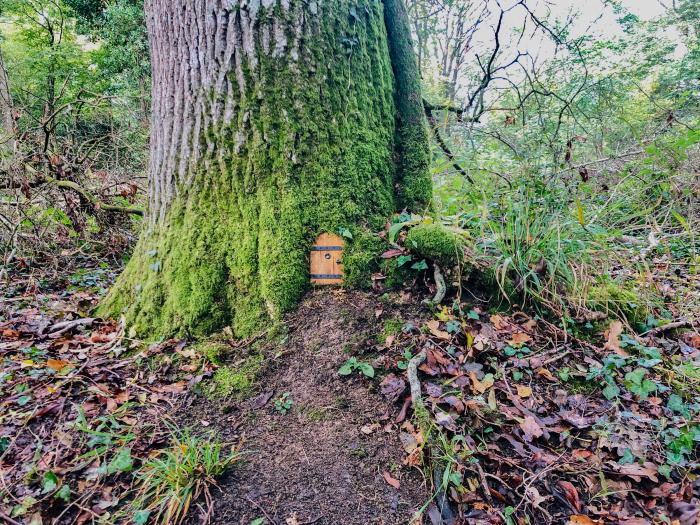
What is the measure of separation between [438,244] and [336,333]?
82cm

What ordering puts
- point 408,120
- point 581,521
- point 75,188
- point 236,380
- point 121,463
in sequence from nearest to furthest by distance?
point 581,521 → point 121,463 → point 236,380 → point 408,120 → point 75,188

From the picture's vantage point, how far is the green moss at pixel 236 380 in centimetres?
193

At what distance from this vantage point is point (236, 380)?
6.52 ft

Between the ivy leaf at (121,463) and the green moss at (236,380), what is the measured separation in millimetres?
436

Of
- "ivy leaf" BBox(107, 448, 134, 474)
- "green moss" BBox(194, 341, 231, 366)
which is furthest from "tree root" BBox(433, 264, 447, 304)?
"ivy leaf" BBox(107, 448, 134, 474)

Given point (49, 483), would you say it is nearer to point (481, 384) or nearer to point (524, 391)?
point (481, 384)

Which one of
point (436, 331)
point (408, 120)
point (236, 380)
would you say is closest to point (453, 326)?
point (436, 331)

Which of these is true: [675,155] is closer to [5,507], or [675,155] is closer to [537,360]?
[537,360]

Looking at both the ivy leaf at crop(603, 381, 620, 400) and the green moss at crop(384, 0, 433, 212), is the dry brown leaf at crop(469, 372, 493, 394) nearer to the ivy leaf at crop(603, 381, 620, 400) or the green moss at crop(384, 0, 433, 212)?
the ivy leaf at crop(603, 381, 620, 400)

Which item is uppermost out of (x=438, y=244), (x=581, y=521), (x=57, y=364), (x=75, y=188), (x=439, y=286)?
(x=75, y=188)

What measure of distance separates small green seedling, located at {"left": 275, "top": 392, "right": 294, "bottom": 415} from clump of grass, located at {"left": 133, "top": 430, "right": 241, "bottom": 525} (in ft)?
0.96

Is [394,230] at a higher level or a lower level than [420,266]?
higher

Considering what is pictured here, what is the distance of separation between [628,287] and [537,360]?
39.2 inches

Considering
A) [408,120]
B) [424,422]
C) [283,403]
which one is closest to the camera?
[424,422]
